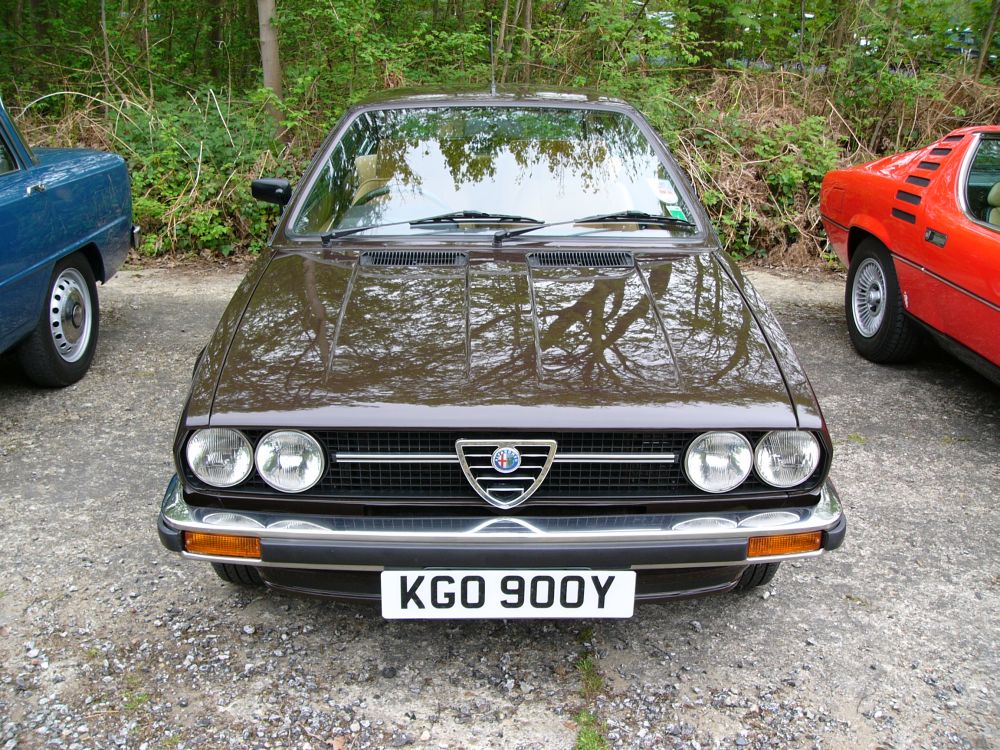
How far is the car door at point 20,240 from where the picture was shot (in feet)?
12.5

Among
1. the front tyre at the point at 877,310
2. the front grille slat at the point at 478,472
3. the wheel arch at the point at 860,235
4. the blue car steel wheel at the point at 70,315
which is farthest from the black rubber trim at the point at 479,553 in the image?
the wheel arch at the point at 860,235

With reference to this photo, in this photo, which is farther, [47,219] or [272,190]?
[47,219]

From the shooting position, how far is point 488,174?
10.7 ft

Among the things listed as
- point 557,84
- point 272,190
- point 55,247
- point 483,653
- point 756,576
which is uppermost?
point 557,84

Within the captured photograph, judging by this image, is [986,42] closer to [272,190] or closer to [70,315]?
[272,190]

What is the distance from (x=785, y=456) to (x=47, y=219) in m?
3.65

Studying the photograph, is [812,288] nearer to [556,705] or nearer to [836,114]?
[836,114]

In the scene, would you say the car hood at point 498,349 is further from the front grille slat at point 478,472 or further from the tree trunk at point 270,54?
the tree trunk at point 270,54

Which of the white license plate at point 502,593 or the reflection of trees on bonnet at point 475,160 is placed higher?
the reflection of trees on bonnet at point 475,160

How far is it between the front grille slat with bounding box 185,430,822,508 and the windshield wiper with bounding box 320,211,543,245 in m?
1.14

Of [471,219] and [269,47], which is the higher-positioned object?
[269,47]

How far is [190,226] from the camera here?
23.0ft

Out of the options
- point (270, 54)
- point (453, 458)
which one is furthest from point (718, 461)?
point (270, 54)

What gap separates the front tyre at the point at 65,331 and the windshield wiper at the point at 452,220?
2006 millimetres
